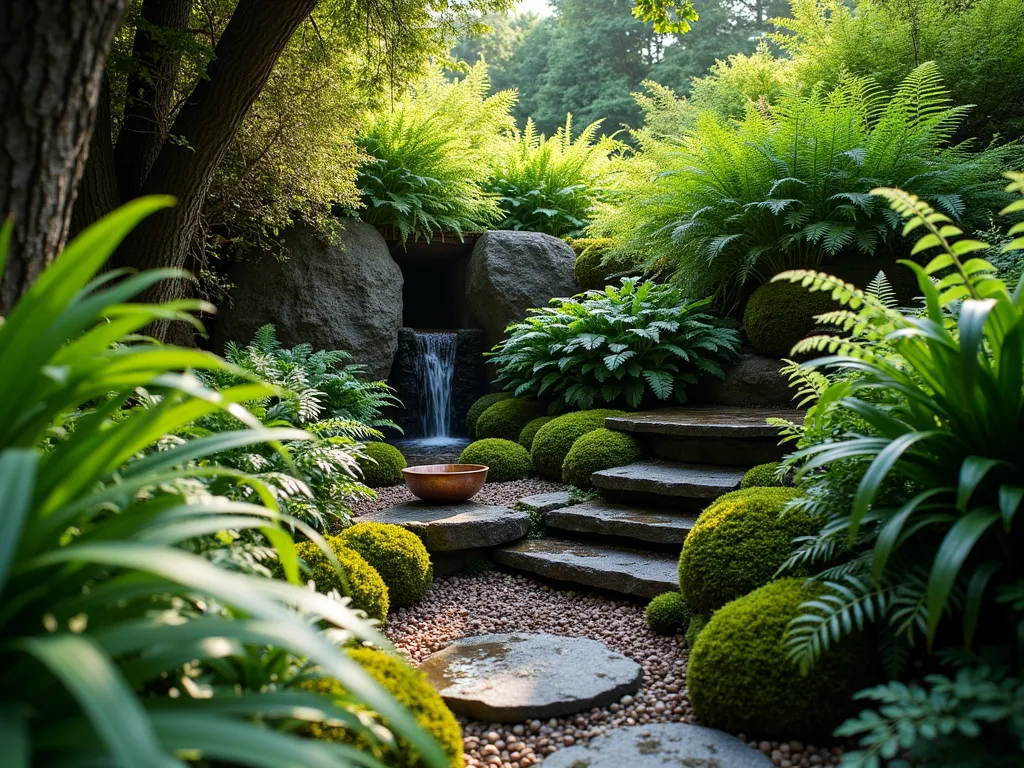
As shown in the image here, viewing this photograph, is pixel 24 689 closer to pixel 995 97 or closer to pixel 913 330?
pixel 913 330

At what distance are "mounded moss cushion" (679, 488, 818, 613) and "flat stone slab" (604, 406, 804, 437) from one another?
1.17 m

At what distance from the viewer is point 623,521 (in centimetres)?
406

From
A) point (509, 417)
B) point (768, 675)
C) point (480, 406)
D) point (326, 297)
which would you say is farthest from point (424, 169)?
point (768, 675)

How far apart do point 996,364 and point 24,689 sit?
2282 millimetres

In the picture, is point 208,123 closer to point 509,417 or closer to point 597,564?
point 597,564

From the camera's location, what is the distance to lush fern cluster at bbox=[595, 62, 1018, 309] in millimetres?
5035

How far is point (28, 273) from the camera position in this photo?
5.38ft

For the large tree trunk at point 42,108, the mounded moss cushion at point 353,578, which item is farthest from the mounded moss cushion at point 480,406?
the large tree trunk at point 42,108

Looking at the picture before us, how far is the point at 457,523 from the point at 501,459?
153cm

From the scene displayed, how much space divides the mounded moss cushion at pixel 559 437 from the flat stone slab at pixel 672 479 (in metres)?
0.69

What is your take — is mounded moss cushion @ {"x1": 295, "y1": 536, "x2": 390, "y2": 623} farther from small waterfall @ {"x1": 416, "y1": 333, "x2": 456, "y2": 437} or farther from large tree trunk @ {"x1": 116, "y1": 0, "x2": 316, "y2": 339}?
small waterfall @ {"x1": 416, "y1": 333, "x2": 456, "y2": 437}

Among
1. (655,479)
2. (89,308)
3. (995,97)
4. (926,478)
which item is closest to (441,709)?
(89,308)

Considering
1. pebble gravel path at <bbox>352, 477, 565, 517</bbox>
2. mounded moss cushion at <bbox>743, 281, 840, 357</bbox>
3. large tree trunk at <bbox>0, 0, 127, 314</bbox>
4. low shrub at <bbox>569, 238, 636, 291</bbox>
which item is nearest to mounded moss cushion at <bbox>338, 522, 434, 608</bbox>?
pebble gravel path at <bbox>352, 477, 565, 517</bbox>

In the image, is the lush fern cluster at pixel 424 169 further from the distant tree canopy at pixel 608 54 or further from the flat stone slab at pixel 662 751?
the distant tree canopy at pixel 608 54
